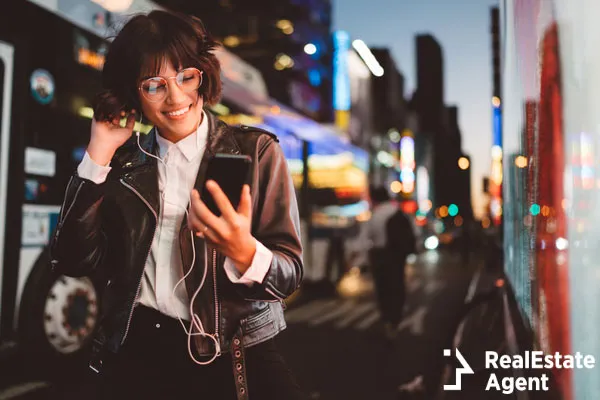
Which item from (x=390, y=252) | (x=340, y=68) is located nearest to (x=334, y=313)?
(x=390, y=252)

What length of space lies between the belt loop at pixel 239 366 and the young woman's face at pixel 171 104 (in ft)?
2.06

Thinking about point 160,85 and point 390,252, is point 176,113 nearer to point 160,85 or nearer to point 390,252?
point 160,85

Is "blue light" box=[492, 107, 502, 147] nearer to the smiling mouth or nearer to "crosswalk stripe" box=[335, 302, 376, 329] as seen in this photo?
the smiling mouth

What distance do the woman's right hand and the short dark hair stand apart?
2 cm

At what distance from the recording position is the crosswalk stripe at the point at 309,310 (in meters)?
9.27

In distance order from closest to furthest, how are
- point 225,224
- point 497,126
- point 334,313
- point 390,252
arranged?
point 225,224
point 497,126
point 390,252
point 334,313

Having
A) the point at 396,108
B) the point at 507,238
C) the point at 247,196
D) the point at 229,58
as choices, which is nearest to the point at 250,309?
the point at 247,196

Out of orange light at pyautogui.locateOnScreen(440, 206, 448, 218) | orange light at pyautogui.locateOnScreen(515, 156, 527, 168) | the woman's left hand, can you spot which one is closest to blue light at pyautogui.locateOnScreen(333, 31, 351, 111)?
orange light at pyautogui.locateOnScreen(515, 156, 527, 168)

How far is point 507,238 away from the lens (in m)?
4.59

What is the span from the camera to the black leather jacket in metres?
1.68

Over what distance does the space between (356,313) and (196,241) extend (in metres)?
8.64

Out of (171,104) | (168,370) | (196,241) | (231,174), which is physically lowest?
(168,370)

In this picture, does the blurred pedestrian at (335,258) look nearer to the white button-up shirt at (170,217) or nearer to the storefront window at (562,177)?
the storefront window at (562,177)

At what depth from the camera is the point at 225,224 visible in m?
1.46
